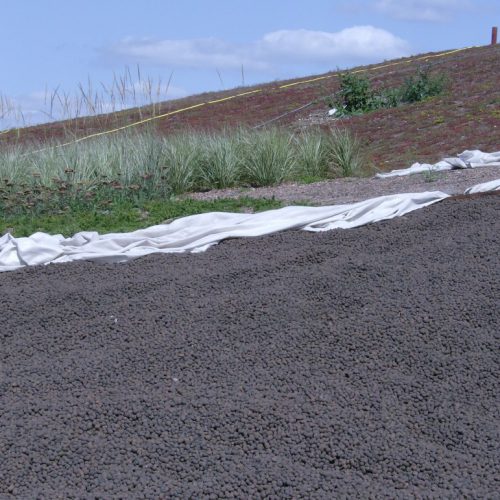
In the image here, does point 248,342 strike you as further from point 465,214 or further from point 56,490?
point 465,214

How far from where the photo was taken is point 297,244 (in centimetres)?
666

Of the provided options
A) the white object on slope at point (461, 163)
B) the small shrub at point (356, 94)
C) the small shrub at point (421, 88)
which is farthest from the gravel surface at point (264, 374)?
the small shrub at point (356, 94)

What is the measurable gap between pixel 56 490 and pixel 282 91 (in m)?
22.6

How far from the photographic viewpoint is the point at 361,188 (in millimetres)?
9742

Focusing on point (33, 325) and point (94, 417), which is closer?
point (94, 417)

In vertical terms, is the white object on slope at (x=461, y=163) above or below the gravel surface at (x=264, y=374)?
above

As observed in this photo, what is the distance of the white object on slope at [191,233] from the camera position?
→ 6.88m

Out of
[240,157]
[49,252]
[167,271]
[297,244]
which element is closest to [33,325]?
[167,271]

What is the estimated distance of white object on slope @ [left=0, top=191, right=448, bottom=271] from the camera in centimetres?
688

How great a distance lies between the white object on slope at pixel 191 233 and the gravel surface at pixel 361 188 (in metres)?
1.30

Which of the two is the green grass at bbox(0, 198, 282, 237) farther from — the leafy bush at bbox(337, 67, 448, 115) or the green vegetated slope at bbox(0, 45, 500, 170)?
the leafy bush at bbox(337, 67, 448, 115)

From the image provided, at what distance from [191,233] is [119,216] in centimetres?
155

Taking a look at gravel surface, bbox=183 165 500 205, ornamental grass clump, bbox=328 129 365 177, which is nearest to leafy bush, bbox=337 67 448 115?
ornamental grass clump, bbox=328 129 365 177

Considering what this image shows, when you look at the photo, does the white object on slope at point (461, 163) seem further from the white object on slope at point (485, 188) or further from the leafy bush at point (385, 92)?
the leafy bush at point (385, 92)
